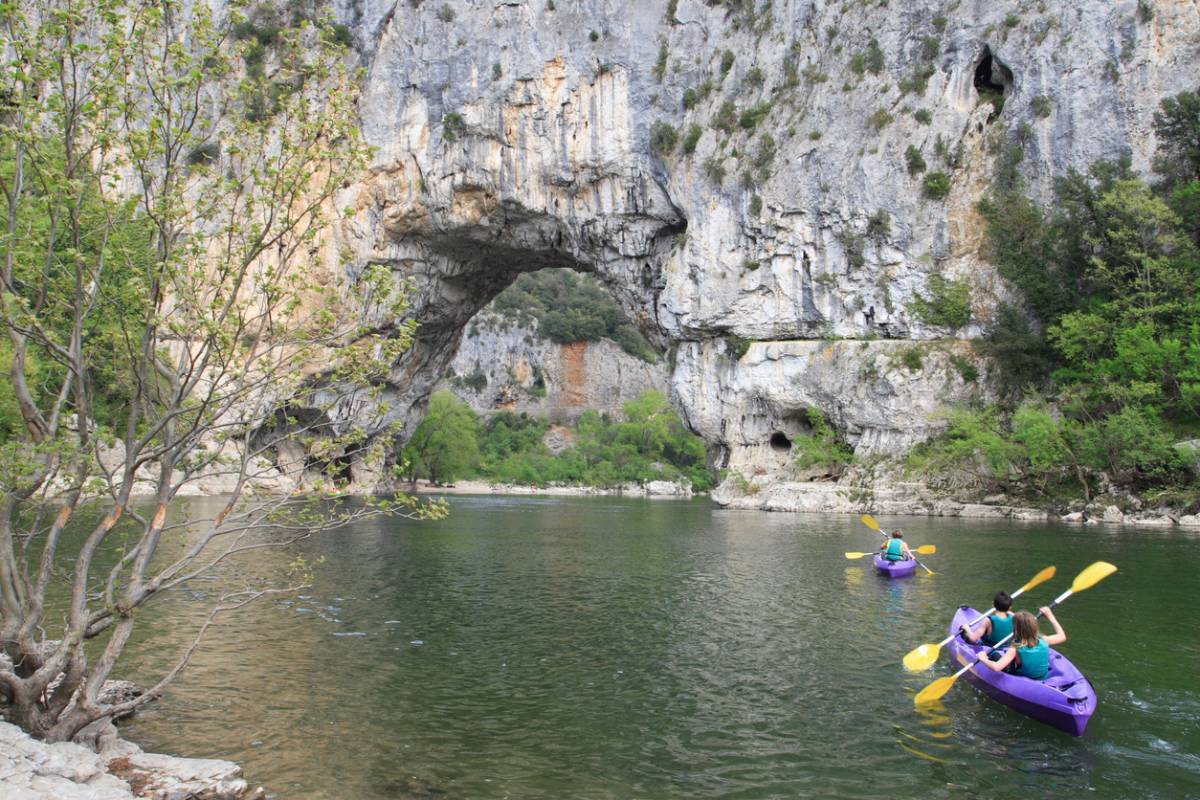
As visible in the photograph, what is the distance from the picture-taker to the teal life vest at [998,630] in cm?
889

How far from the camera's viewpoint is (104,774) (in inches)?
211

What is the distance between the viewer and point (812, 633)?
35.8ft

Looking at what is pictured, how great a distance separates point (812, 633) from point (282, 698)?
6.73m

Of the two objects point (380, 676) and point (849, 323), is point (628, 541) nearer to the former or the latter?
point (380, 676)

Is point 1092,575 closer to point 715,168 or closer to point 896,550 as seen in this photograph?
point 896,550

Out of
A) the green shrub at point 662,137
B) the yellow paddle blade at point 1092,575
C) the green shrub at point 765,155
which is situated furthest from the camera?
the green shrub at point 662,137

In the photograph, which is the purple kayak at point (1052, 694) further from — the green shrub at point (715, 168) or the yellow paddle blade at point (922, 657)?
the green shrub at point (715, 168)

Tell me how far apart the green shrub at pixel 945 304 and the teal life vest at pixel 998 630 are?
27.8 m

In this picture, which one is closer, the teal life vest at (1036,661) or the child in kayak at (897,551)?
the teal life vest at (1036,661)

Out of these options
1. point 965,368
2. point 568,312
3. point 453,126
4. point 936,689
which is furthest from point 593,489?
point 936,689

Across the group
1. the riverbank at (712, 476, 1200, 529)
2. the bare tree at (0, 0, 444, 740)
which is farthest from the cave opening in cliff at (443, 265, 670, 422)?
the bare tree at (0, 0, 444, 740)

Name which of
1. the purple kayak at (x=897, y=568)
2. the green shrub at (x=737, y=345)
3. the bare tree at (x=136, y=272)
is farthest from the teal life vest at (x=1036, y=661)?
the green shrub at (x=737, y=345)

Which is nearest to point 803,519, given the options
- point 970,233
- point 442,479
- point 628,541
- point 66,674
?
point 628,541

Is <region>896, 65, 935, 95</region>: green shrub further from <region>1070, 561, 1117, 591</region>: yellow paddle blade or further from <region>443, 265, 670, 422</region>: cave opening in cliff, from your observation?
<region>443, 265, 670, 422</region>: cave opening in cliff
